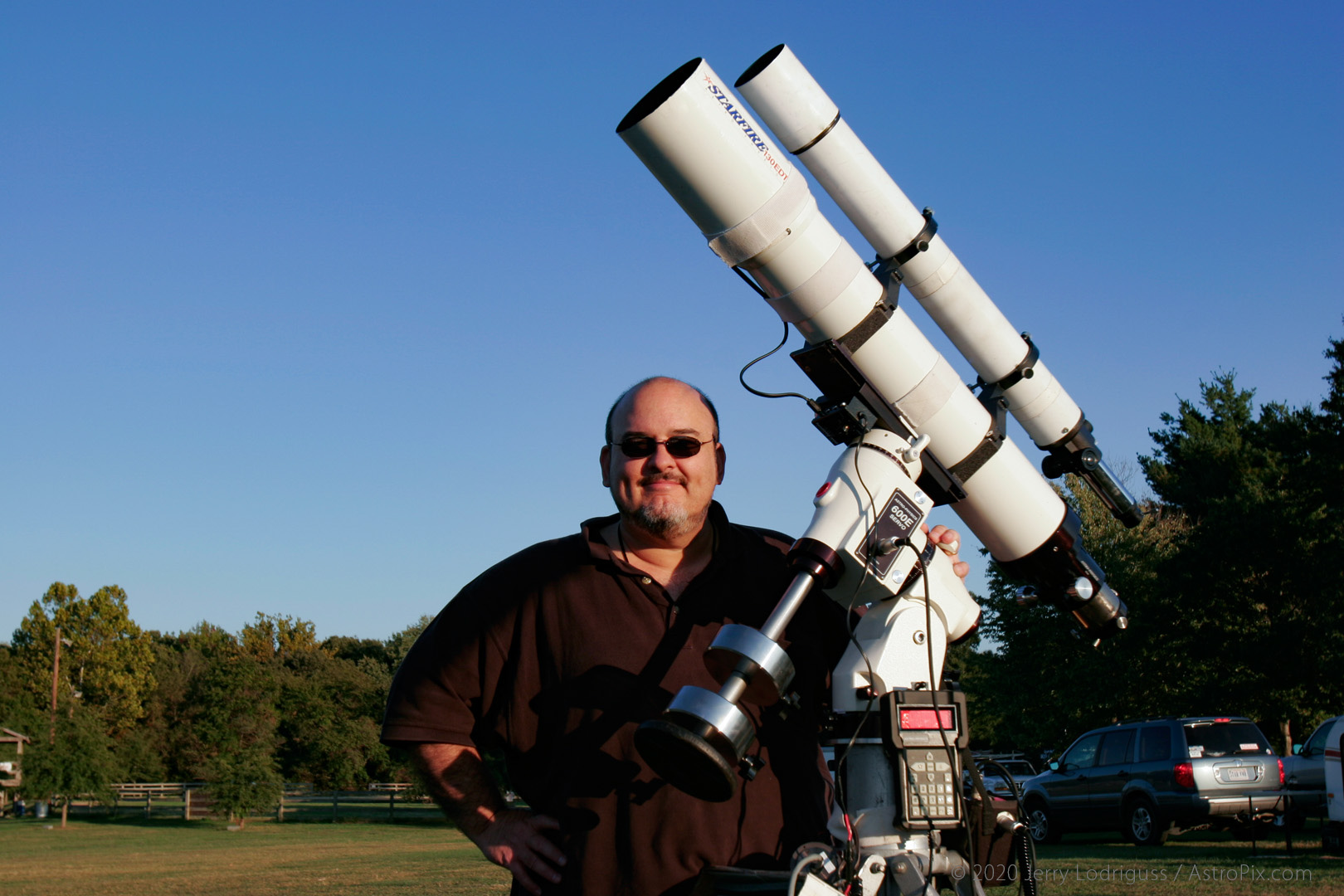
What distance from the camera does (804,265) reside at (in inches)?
165

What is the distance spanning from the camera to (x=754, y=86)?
4641 mm

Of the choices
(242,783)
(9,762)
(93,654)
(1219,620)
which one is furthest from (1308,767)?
(93,654)

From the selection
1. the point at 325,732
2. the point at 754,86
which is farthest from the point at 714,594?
the point at 325,732

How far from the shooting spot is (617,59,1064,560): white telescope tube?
384 centimetres

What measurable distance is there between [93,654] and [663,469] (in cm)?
6436

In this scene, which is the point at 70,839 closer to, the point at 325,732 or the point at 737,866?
the point at 325,732

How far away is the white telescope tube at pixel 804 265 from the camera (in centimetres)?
384

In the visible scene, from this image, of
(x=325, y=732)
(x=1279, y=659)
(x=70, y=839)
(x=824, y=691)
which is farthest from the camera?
(x=325, y=732)

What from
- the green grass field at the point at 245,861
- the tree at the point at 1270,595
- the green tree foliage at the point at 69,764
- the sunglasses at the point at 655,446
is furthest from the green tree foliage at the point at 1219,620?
the green tree foliage at the point at 69,764

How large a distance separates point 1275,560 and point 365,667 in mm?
51251

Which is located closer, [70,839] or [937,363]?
[937,363]

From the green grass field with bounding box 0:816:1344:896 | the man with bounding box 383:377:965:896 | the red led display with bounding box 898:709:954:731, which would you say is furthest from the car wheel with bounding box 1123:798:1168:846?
the red led display with bounding box 898:709:954:731

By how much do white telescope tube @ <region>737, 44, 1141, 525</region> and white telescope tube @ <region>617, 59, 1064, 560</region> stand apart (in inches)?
20.3

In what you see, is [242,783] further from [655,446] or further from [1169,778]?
[655,446]
